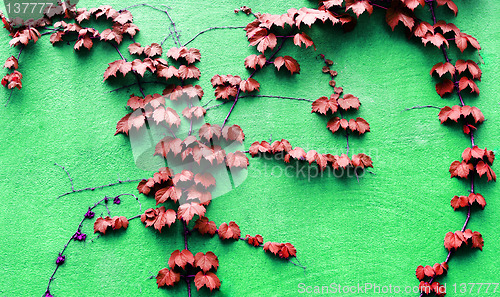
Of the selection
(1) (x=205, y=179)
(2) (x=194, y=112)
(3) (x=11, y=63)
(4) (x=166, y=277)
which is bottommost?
(4) (x=166, y=277)

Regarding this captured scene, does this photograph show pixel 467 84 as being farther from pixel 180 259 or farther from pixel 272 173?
pixel 180 259

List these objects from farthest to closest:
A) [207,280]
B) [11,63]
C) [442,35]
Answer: [442,35] < [11,63] < [207,280]

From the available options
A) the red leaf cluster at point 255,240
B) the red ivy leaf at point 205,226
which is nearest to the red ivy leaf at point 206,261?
the red ivy leaf at point 205,226

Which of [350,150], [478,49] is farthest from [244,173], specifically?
[478,49]

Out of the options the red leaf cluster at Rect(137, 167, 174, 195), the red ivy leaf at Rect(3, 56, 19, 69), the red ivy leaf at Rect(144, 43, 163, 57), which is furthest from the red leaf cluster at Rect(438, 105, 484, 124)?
the red ivy leaf at Rect(3, 56, 19, 69)

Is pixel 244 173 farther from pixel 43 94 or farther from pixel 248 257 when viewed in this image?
pixel 43 94

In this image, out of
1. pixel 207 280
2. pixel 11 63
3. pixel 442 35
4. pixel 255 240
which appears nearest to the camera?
pixel 207 280

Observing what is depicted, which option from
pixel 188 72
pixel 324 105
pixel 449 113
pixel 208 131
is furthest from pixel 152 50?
pixel 449 113
